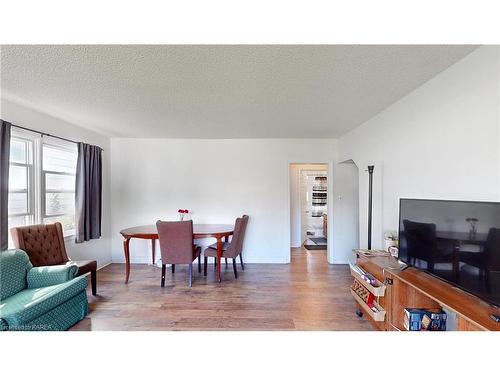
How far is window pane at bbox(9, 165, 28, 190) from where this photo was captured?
7.77 ft

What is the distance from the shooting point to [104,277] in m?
3.28

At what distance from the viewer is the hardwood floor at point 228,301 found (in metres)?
2.08

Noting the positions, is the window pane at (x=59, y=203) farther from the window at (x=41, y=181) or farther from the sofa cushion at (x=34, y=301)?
the sofa cushion at (x=34, y=301)

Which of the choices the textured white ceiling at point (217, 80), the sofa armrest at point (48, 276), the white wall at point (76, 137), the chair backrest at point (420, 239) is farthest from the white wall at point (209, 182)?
the chair backrest at point (420, 239)

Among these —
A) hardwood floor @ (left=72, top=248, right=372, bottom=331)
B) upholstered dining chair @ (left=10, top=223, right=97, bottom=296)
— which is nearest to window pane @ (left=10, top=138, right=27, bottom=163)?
upholstered dining chair @ (left=10, top=223, right=97, bottom=296)

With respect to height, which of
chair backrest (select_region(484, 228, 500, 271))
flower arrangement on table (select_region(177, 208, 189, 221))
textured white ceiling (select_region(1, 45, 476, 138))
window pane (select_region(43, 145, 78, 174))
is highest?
textured white ceiling (select_region(1, 45, 476, 138))

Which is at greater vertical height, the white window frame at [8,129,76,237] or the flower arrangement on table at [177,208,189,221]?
the white window frame at [8,129,76,237]

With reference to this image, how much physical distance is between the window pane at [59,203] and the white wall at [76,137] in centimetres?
43

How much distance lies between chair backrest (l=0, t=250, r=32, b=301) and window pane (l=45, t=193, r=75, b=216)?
98 cm

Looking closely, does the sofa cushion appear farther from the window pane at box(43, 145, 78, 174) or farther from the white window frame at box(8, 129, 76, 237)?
the window pane at box(43, 145, 78, 174)

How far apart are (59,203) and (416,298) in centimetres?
444

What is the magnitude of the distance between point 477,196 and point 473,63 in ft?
2.90

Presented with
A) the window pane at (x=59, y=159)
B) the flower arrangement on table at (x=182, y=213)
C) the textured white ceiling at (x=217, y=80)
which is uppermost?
the textured white ceiling at (x=217, y=80)
